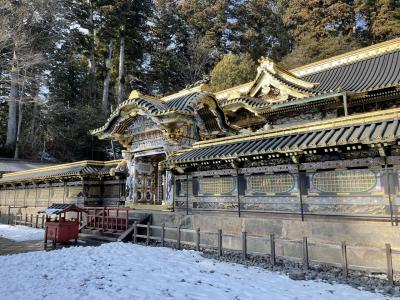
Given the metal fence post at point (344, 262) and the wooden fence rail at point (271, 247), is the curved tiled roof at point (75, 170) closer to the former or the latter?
the wooden fence rail at point (271, 247)

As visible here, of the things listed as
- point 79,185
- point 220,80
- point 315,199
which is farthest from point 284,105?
point 220,80

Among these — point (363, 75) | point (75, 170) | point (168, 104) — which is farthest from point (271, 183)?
point (75, 170)

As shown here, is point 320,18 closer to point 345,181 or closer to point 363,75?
point 363,75

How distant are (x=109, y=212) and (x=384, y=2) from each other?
37756 mm

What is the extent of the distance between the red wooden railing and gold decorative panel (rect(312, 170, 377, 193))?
28.1ft

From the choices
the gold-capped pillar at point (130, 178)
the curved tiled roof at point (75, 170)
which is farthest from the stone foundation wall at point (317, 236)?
the curved tiled roof at point (75, 170)

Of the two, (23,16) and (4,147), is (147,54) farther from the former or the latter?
(4,147)

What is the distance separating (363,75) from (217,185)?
10.1 m

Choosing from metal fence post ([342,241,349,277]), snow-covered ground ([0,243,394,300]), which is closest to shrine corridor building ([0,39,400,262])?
metal fence post ([342,241,349,277])

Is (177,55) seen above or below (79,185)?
above

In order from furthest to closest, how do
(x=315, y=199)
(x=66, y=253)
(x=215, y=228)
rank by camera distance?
(x=215, y=228) → (x=66, y=253) → (x=315, y=199)

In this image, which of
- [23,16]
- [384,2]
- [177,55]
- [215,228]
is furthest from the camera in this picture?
[177,55]

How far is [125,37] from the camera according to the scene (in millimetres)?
41344

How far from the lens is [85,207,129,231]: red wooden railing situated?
50.5ft
